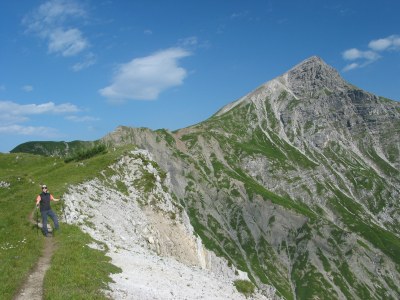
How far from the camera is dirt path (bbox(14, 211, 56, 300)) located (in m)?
19.7

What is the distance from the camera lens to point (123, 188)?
5444 centimetres

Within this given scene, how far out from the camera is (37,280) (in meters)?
21.9

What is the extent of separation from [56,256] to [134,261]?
5705 mm

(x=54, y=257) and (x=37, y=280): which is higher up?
(x=54, y=257)

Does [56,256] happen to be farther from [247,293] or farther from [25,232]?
[247,293]

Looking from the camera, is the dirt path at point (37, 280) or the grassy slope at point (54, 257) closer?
the dirt path at point (37, 280)

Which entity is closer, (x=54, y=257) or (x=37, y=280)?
(x=37, y=280)

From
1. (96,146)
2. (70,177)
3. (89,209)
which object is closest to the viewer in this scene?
(89,209)

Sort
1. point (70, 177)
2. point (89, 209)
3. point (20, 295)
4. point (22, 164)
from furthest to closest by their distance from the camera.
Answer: point (22, 164), point (70, 177), point (89, 209), point (20, 295)

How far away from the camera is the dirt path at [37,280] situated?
19.7m

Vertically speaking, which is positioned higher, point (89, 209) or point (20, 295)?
point (89, 209)

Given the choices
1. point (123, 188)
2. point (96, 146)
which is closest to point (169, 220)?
point (123, 188)

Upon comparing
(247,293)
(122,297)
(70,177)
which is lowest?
(247,293)

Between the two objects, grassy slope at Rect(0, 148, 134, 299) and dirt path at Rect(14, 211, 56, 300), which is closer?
dirt path at Rect(14, 211, 56, 300)
